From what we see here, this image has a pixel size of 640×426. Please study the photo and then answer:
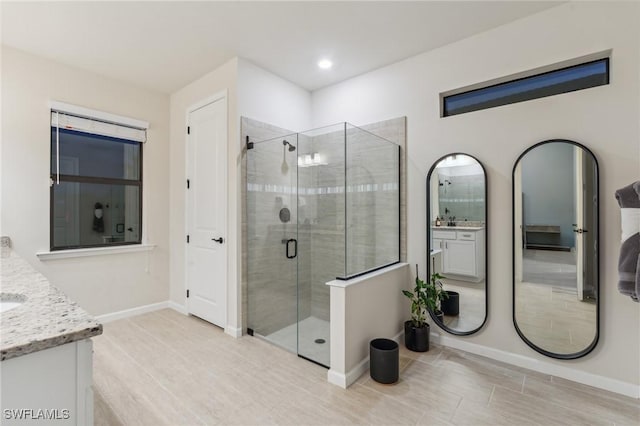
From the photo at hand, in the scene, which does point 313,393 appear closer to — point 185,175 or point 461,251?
point 461,251

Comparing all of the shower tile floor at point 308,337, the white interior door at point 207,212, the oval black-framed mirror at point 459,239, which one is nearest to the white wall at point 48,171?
the white interior door at point 207,212

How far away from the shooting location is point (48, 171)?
2.99 metres

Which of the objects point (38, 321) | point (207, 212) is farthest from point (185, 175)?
point (38, 321)

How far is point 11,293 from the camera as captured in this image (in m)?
1.25

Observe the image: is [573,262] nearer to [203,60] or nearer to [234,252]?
[234,252]

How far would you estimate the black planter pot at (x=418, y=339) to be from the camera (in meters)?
2.67

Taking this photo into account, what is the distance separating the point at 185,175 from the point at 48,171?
4.16ft

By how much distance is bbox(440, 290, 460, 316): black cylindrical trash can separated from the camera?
9.02ft

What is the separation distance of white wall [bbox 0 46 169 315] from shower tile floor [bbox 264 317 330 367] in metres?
1.88

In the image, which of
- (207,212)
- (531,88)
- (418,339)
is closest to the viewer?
(531,88)

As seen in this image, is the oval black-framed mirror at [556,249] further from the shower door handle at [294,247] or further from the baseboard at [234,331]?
the baseboard at [234,331]

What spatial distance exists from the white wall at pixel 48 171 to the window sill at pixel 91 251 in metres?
0.05

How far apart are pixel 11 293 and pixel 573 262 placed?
11.1 feet

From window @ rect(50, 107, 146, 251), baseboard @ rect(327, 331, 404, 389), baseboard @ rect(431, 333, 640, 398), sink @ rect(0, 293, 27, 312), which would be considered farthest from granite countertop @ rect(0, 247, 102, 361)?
baseboard @ rect(431, 333, 640, 398)
